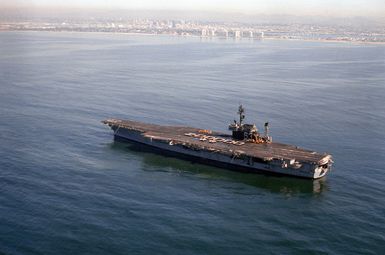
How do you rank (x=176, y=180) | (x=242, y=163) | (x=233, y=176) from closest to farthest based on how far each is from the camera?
1. (x=176, y=180)
2. (x=233, y=176)
3. (x=242, y=163)

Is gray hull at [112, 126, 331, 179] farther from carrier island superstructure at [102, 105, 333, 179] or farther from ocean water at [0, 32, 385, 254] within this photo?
Result: ocean water at [0, 32, 385, 254]

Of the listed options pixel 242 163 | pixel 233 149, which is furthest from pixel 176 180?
pixel 233 149

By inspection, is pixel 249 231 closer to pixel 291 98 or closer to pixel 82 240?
pixel 82 240

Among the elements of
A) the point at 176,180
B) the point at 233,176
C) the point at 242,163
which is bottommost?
the point at 233,176

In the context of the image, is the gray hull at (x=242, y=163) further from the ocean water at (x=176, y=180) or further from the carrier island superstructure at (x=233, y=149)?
the ocean water at (x=176, y=180)

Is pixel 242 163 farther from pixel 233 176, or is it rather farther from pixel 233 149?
pixel 233 176

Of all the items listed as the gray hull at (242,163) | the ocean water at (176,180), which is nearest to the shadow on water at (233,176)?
the ocean water at (176,180)

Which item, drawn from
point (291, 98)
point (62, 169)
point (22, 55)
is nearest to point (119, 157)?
point (62, 169)

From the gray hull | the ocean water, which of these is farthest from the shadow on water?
the gray hull
